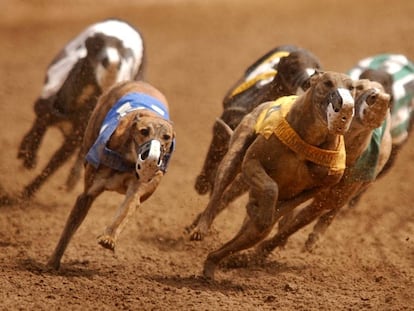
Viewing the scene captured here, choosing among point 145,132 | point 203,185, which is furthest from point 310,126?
point 203,185

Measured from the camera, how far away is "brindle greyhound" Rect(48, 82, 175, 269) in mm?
6074

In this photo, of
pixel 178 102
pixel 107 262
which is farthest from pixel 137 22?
pixel 107 262

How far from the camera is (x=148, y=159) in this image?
596 cm

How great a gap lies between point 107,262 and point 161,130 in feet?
3.89

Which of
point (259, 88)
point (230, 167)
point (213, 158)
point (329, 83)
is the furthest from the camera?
point (213, 158)

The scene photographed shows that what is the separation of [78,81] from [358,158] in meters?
2.74

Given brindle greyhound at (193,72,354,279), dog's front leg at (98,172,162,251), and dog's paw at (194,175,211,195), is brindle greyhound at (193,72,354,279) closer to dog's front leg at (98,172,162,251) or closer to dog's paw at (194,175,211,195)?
dog's front leg at (98,172,162,251)

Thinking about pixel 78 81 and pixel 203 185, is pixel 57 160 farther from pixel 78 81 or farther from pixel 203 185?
pixel 203 185

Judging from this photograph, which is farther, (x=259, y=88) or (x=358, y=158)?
(x=259, y=88)

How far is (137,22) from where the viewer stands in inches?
588

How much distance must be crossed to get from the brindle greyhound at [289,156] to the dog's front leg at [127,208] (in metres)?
0.42

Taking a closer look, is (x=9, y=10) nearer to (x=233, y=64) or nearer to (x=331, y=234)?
(x=233, y=64)

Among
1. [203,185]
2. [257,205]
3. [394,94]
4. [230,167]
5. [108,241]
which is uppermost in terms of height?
[394,94]

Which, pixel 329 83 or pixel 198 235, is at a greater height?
pixel 329 83
